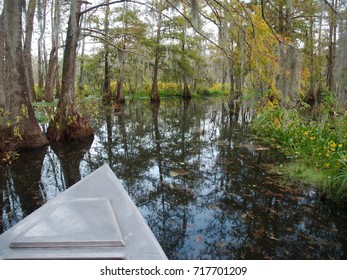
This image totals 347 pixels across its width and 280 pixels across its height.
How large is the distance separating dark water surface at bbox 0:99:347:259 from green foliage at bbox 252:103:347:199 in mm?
386

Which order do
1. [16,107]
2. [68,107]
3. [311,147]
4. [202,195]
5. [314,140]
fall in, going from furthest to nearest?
1. [68,107]
2. [16,107]
3. [314,140]
4. [311,147]
5. [202,195]

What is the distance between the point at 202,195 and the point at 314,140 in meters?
2.95

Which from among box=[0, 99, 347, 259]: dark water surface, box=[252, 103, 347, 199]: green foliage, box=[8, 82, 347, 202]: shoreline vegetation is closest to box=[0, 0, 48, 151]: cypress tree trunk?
box=[0, 99, 347, 259]: dark water surface

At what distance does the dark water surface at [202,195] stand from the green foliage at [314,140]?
386mm

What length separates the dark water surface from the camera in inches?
106

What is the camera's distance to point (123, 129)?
9.55 metres

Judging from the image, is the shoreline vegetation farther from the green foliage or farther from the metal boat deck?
the metal boat deck

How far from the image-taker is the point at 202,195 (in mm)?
3949

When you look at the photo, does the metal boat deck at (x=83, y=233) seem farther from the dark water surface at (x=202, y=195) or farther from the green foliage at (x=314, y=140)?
the green foliage at (x=314, y=140)

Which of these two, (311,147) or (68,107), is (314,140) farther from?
(68,107)

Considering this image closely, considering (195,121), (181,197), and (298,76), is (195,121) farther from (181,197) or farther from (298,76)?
(181,197)

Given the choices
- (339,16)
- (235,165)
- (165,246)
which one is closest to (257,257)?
(165,246)

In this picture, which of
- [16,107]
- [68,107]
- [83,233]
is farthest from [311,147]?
[16,107]

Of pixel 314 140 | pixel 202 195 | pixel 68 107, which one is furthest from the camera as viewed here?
pixel 68 107
